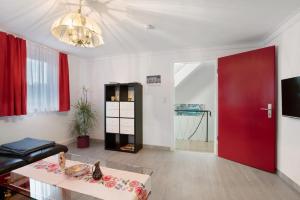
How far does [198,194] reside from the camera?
6.67ft

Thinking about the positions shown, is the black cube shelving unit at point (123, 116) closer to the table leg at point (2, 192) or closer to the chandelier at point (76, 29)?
the chandelier at point (76, 29)

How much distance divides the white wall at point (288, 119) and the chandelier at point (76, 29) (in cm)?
254

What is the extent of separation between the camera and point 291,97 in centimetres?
216

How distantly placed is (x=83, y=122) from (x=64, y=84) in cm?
102

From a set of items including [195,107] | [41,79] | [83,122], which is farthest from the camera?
[195,107]

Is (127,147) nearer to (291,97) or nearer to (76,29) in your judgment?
(76,29)

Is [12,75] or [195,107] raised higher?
[12,75]

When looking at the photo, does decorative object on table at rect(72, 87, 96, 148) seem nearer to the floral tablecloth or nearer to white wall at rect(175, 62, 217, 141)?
the floral tablecloth

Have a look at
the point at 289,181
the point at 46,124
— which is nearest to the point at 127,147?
the point at 46,124

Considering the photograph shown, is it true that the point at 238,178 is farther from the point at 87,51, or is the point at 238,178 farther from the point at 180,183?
the point at 87,51

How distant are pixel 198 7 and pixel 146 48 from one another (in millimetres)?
1760

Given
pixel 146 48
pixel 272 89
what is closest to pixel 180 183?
pixel 272 89

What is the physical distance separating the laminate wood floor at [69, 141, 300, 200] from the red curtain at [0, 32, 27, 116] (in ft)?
5.02

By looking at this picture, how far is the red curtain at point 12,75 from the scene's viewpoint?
8.39 ft
